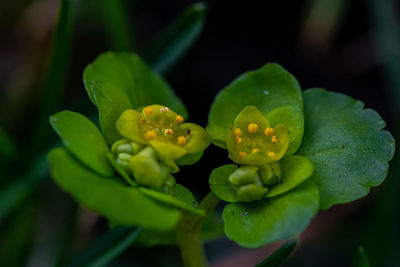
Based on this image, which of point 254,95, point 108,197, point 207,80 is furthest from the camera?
point 207,80

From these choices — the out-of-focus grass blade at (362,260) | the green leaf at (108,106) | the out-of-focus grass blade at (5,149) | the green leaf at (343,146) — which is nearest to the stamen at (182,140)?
the green leaf at (108,106)

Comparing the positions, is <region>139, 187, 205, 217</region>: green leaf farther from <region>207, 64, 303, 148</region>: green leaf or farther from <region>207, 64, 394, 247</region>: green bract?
<region>207, 64, 303, 148</region>: green leaf

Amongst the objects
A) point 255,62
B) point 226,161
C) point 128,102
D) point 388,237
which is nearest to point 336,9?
point 255,62

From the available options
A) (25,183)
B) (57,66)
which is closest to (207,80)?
(57,66)

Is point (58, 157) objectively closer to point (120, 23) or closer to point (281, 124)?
point (281, 124)

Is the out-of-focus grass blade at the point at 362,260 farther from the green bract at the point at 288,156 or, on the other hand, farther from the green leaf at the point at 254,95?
the green leaf at the point at 254,95

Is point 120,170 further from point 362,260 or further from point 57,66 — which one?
point 57,66
